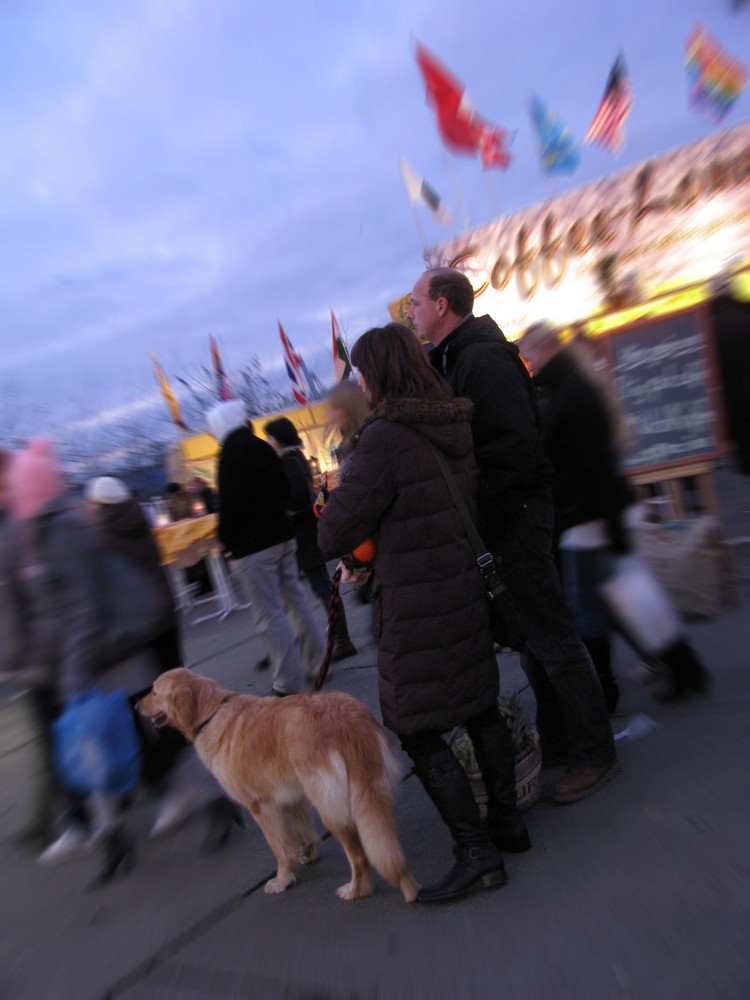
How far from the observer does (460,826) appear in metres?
2.84

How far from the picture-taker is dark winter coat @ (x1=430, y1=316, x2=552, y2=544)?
3.06 metres

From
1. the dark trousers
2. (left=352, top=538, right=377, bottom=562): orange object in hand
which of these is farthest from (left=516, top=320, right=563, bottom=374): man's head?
(left=352, top=538, right=377, bottom=562): orange object in hand

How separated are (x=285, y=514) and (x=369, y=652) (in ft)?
5.64

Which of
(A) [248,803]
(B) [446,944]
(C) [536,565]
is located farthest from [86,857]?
(C) [536,565]

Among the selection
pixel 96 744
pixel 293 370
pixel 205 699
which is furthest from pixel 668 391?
pixel 293 370

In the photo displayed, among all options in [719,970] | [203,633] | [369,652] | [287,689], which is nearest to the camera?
[719,970]

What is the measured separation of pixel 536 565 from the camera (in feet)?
10.6

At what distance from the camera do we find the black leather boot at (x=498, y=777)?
9.66 feet

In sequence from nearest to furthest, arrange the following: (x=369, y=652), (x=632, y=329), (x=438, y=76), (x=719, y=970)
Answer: (x=719, y=970)
(x=632, y=329)
(x=369, y=652)
(x=438, y=76)

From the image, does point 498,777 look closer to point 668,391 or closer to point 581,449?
point 581,449

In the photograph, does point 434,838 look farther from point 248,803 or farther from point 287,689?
point 287,689

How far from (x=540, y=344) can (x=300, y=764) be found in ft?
8.14

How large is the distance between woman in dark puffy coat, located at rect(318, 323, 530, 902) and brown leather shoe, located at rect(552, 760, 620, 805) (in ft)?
1.98

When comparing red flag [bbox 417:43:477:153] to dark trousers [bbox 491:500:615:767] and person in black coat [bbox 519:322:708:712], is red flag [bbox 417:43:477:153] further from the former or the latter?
dark trousers [bbox 491:500:615:767]
